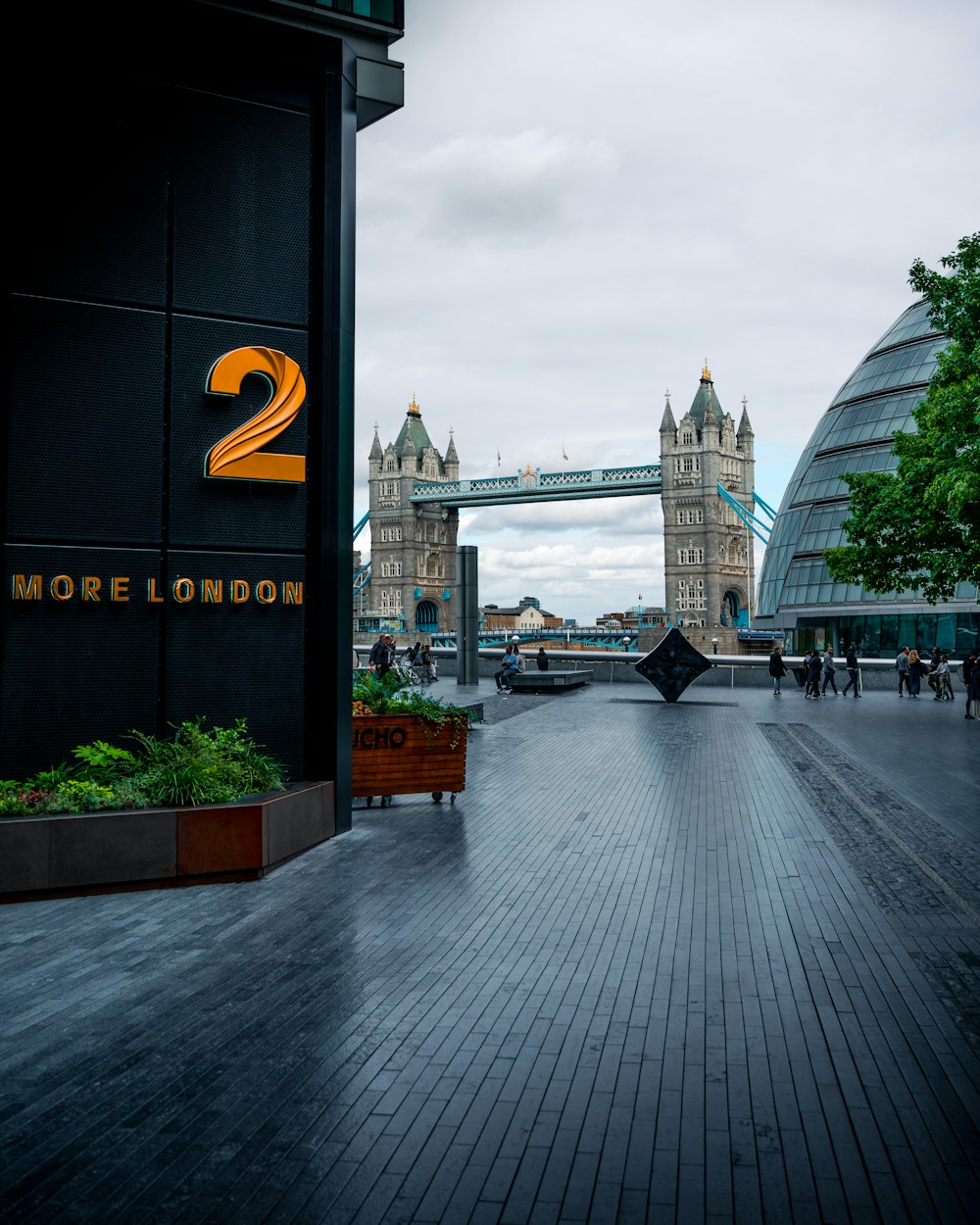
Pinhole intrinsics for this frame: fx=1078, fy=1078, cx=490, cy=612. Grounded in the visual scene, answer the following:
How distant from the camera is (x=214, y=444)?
10.1m

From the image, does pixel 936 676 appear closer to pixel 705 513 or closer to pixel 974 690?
pixel 974 690

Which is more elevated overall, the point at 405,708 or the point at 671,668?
the point at 405,708

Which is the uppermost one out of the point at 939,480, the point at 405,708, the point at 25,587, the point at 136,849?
the point at 939,480

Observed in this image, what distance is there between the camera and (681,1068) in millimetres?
5039

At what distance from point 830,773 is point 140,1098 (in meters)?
12.3

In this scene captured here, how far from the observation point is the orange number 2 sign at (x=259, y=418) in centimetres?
1004

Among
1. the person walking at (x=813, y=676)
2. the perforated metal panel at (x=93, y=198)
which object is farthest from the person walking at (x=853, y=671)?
the perforated metal panel at (x=93, y=198)

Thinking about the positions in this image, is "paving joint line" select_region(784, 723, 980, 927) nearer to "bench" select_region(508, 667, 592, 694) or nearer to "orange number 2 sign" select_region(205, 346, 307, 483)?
"orange number 2 sign" select_region(205, 346, 307, 483)

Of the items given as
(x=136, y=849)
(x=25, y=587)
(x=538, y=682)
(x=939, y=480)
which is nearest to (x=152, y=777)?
(x=136, y=849)

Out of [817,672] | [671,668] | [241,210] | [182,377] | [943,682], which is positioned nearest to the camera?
[182,377]

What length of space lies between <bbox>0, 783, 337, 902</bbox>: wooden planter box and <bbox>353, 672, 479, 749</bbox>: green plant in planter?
3076mm

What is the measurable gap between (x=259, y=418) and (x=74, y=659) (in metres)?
2.82

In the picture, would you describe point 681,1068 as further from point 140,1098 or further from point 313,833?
point 313,833

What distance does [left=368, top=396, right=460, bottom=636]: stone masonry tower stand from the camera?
520ft
